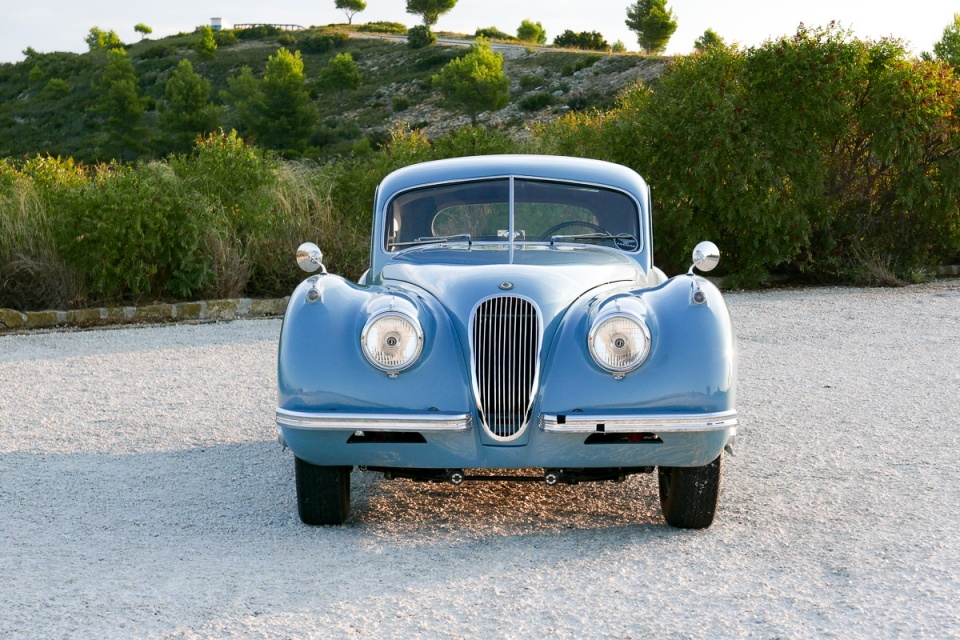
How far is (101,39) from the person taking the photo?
342 feet

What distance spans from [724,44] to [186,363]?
326 inches

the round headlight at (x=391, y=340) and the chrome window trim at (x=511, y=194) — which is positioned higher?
the chrome window trim at (x=511, y=194)

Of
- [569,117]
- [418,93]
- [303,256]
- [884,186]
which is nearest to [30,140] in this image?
[418,93]

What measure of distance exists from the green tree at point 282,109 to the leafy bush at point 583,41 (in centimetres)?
3171

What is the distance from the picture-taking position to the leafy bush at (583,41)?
8362 centimetres

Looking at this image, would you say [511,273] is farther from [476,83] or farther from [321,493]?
[476,83]

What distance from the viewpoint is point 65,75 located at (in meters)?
84.9

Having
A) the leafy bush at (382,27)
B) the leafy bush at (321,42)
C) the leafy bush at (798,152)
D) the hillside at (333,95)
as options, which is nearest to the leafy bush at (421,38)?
the hillside at (333,95)

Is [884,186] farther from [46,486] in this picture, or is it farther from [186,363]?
[46,486]

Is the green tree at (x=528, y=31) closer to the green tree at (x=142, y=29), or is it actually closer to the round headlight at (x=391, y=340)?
the green tree at (x=142, y=29)

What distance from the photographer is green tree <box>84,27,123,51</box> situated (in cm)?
9951

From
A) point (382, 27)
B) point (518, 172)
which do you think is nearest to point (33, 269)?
point (518, 172)

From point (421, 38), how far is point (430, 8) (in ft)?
40.0

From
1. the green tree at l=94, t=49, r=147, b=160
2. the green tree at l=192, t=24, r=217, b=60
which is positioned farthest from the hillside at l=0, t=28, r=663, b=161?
the green tree at l=94, t=49, r=147, b=160
